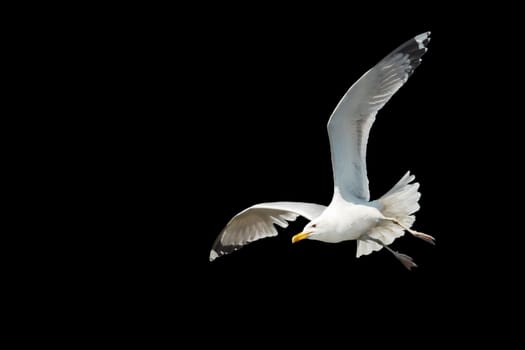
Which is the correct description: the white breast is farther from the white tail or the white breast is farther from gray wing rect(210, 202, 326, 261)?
gray wing rect(210, 202, 326, 261)

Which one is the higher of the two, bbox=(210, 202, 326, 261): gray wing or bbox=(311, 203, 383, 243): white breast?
bbox=(311, 203, 383, 243): white breast

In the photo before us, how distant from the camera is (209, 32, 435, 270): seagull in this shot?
514 cm

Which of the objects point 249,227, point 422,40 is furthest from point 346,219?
point 422,40

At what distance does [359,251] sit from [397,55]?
4.34 feet

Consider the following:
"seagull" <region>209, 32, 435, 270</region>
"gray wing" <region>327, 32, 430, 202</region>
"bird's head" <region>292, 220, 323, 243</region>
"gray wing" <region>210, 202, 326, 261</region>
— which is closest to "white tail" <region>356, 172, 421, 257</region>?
"seagull" <region>209, 32, 435, 270</region>

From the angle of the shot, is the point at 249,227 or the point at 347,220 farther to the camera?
the point at 249,227

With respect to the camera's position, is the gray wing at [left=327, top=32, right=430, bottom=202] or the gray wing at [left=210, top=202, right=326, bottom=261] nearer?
the gray wing at [left=327, top=32, right=430, bottom=202]

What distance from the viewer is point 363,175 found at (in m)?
5.26

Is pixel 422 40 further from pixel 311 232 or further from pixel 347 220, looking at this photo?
pixel 311 232

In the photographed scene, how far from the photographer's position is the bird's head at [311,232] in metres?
5.19

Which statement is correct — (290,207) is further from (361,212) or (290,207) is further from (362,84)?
(362,84)

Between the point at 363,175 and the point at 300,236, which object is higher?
the point at 363,175

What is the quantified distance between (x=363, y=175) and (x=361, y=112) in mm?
398

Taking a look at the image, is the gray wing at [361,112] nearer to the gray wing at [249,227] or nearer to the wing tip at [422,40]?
the wing tip at [422,40]
